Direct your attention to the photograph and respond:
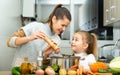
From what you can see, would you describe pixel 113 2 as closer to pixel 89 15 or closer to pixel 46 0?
pixel 89 15

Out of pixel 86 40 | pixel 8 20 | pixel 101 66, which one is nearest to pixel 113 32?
pixel 8 20

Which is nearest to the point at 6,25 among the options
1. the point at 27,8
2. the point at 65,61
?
the point at 27,8

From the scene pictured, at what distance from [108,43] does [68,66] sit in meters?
2.67

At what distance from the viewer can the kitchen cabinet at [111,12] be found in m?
2.96

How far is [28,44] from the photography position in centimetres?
184

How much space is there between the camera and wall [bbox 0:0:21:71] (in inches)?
99.2

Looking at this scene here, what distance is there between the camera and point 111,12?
320 cm

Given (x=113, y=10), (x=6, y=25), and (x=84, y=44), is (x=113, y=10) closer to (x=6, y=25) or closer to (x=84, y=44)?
(x=6, y=25)

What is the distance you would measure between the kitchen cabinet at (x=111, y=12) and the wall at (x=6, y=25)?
1.21 m

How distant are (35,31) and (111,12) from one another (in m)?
1.70

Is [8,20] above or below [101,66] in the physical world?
above

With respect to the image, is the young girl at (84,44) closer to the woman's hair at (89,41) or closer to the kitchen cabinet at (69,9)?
the woman's hair at (89,41)

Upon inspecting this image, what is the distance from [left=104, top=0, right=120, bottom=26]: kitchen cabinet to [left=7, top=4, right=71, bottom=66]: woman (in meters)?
1.24

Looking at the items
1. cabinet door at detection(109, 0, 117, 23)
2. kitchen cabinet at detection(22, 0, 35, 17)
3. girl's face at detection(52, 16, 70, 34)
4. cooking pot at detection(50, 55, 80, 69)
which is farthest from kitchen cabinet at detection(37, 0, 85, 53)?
cooking pot at detection(50, 55, 80, 69)
